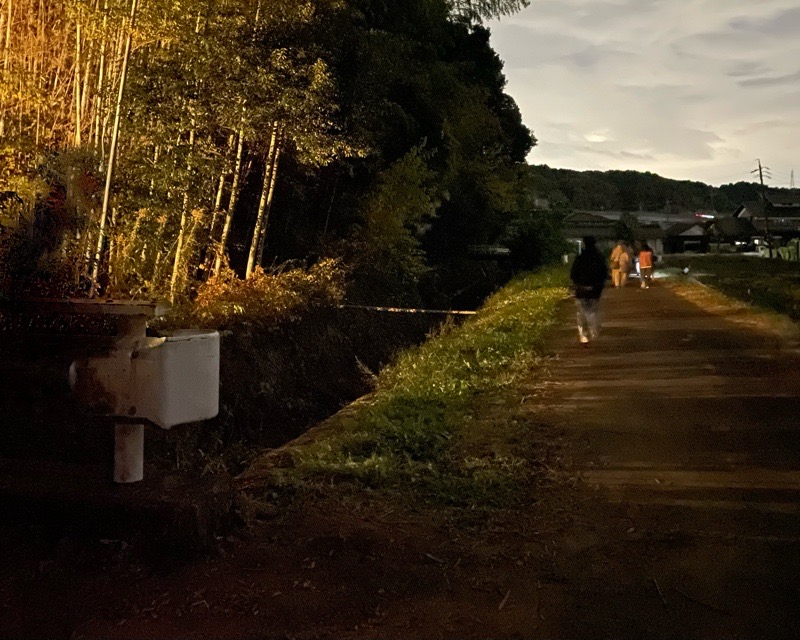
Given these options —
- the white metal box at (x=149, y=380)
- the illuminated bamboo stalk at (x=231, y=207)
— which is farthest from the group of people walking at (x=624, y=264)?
the white metal box at (x=149, y=380)

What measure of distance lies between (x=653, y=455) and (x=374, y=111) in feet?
30.9

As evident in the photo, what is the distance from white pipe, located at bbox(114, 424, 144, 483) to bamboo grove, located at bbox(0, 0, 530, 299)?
4.21 metres

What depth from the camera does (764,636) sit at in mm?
3301

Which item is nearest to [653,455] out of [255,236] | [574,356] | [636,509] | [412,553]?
[636,509]

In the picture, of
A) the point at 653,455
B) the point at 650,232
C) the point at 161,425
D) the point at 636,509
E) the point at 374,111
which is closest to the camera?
the point at 161,425

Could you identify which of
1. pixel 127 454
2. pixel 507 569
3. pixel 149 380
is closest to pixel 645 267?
pixel 507 569

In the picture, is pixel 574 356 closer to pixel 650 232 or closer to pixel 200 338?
pixel 200 338

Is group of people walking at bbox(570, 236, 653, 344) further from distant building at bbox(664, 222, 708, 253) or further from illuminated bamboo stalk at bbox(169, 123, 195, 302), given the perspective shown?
distant building at bbox(664, 222, 708, 253)

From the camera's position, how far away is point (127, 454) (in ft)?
13.8

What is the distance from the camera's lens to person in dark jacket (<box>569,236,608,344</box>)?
10.9 meters

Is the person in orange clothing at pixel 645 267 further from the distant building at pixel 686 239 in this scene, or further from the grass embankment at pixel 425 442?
the distant building at pixel 686 239

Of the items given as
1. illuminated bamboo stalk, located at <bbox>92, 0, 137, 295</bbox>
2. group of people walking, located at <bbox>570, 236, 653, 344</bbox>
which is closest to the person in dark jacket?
group of people walking, located at <bbox>570, 236, 653, 344</bbox>

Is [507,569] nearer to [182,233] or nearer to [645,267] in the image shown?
[182,233]

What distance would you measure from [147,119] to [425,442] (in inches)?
209
